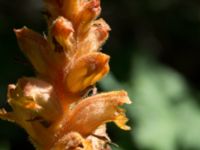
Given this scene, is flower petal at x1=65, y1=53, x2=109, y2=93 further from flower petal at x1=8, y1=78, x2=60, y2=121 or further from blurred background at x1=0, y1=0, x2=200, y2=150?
blurred background at x1=0, y1=0, x2=200, y2=150

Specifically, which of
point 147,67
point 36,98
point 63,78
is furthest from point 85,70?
point 147,67

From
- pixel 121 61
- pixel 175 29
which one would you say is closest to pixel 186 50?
pixel 175 29

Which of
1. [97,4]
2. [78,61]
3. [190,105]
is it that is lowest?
[78,61]

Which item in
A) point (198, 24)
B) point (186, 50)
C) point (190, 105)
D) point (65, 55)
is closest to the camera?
point (65, 55)

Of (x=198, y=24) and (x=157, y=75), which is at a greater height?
(x=198, y=24)

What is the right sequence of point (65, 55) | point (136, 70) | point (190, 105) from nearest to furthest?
1. point (65, 55)
2. point (190, 105)
3. point (136, 70)

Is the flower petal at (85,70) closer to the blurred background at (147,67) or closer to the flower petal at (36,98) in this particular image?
the flower petal at (36,98)

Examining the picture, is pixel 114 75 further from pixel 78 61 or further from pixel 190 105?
pixel 78 61

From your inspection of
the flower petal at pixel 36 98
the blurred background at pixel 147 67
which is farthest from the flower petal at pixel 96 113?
the blurred background at pixel 147 67
